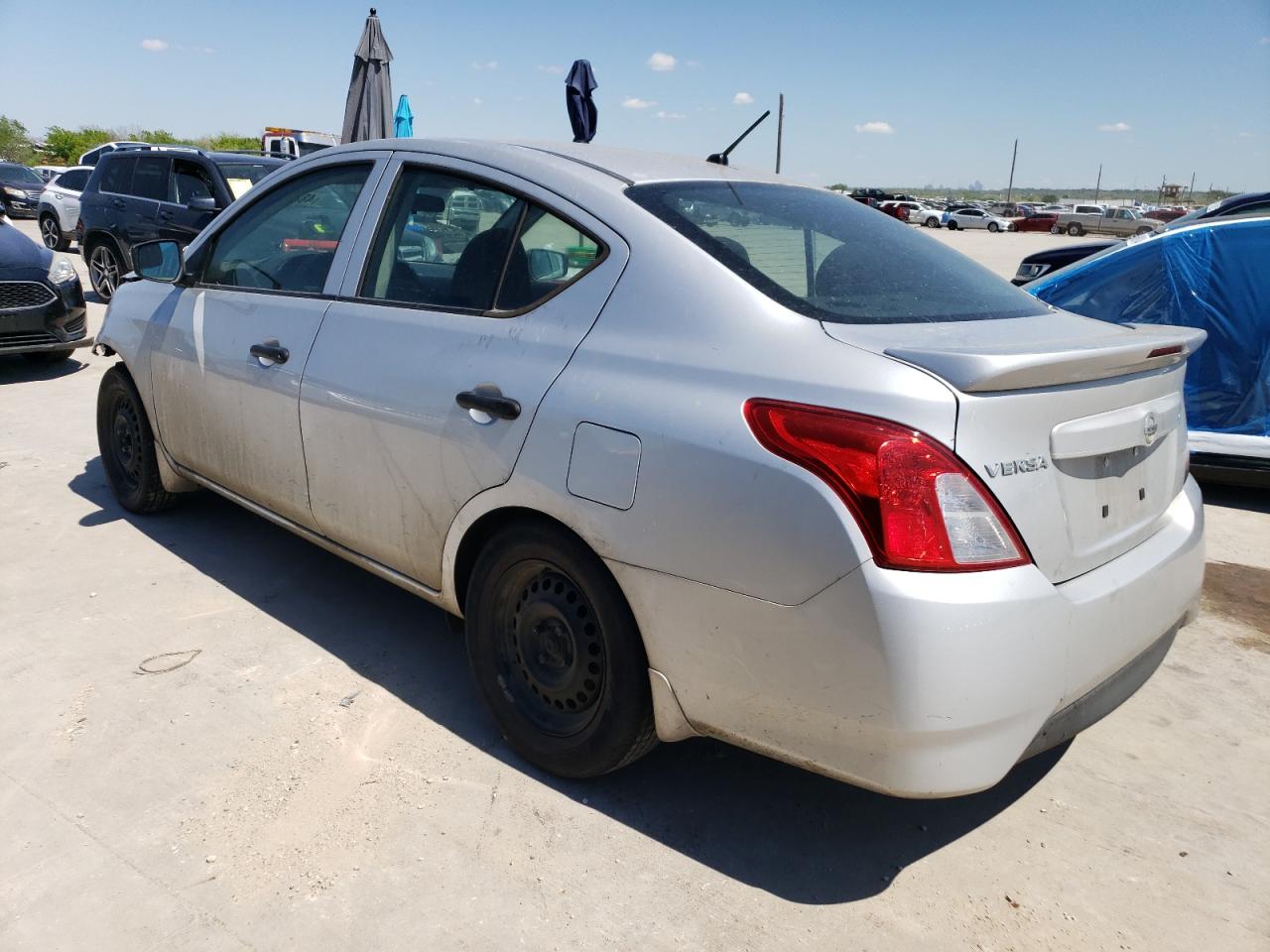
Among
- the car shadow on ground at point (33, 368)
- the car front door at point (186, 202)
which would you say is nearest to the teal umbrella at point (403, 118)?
the car front door at point (186, 202)

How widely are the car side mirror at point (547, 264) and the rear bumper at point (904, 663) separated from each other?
86 centimetres

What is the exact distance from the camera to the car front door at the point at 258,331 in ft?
10.7

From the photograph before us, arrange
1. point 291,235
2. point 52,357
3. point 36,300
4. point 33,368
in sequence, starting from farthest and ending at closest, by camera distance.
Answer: point 52,357 < point 33,368 < point 36,300 < point 291,235

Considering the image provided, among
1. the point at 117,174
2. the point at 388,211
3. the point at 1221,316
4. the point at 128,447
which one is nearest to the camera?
the point at 388,211

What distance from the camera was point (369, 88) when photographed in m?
11.4

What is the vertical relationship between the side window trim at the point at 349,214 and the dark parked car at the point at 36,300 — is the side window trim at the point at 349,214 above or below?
above

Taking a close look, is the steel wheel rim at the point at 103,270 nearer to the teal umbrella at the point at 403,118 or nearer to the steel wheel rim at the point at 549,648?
the teal umbrella at the point at 403,118

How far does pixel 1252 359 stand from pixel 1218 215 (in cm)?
125

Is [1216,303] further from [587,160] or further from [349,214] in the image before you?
[349,214]

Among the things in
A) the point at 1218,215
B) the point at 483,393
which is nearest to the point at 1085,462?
the point at 483,393

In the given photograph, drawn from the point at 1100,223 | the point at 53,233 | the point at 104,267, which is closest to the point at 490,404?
the point at 104,267

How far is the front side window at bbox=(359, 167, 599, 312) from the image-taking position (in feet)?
8.62

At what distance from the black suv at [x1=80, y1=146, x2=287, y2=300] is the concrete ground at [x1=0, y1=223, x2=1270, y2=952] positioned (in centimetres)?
744

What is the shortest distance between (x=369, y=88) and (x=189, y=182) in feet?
8.20
